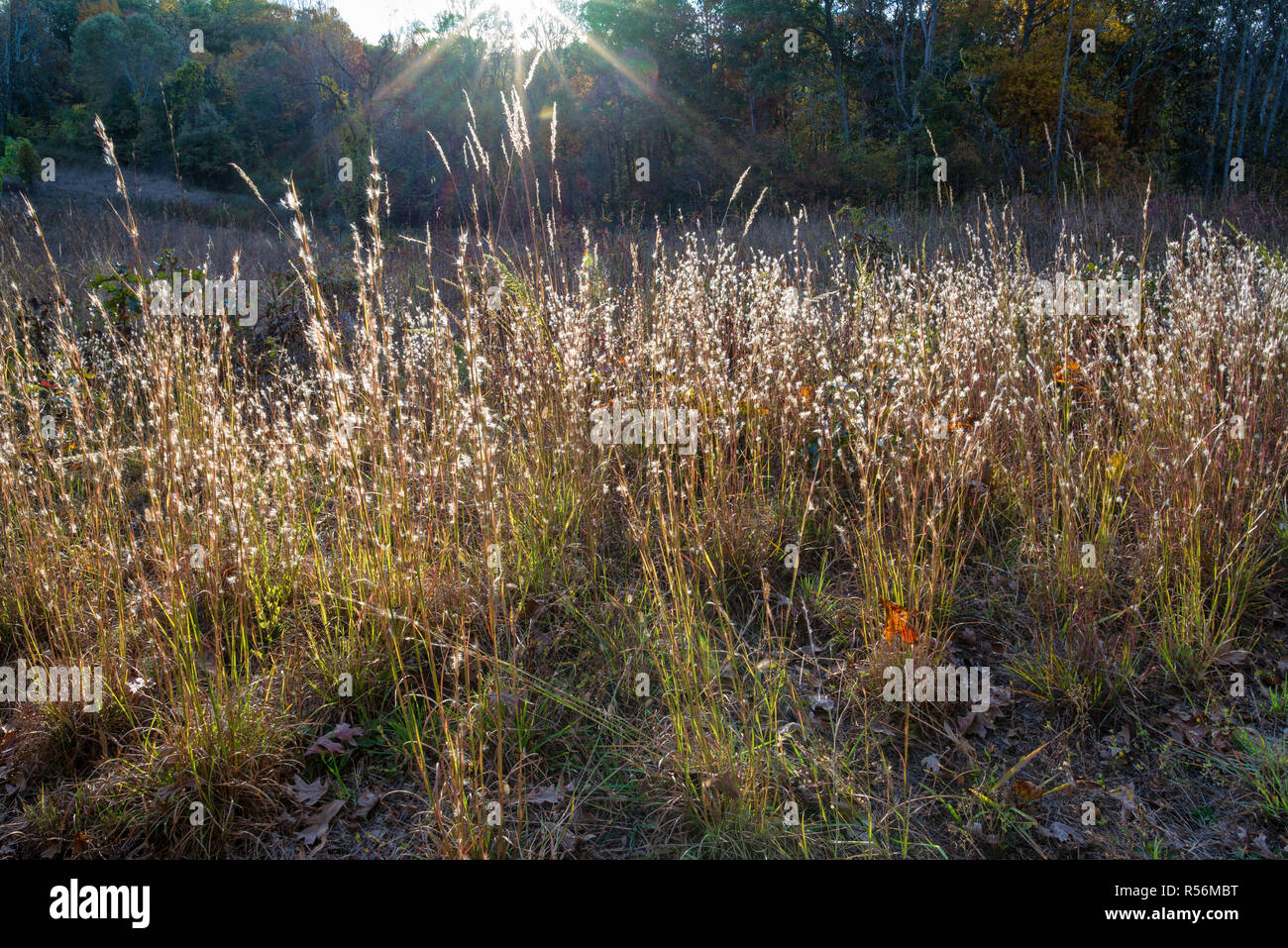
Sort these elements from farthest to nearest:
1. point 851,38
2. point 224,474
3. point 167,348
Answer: point 851,38 → point 224,474 → point 167,348

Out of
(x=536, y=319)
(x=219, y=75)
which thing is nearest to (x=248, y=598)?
(x=536, y=319)

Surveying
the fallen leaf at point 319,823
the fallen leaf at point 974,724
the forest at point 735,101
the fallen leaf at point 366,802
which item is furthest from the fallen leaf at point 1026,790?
the forest at point 735,101

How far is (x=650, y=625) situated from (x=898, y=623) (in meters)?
0.82

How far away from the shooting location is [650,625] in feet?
7.84

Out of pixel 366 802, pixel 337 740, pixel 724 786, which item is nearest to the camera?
pixel 724 786

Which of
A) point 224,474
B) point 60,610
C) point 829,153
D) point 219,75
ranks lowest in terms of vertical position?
point 60,610

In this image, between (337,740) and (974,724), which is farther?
(974,724)

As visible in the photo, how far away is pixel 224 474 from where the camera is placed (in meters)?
2.52

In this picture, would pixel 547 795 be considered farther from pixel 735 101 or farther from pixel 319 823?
pixel 735 101

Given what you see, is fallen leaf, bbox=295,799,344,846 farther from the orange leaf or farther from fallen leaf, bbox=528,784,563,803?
the orange leaf

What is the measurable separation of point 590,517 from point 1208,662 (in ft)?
6.96

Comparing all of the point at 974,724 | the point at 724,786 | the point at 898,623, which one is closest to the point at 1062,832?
the point at 974,724

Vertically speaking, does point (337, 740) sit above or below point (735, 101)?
below
